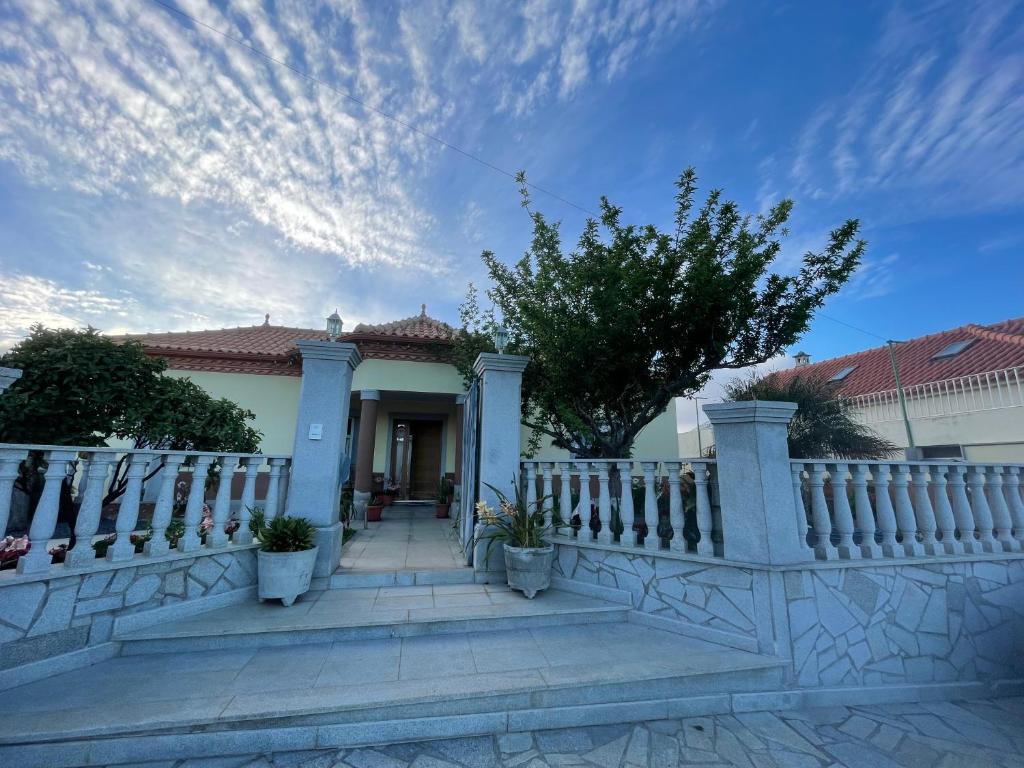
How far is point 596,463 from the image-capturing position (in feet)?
15.2

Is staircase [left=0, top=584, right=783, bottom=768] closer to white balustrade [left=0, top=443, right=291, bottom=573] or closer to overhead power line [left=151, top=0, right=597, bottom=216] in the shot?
white balustrade [left=0, top=443, right=291, bottom=573]

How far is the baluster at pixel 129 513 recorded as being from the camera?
3203 mm

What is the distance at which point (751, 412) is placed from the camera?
341 cm

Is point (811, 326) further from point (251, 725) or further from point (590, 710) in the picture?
point (251, 725)

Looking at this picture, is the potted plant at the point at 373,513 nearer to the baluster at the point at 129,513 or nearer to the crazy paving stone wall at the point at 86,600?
the crazy paving stone wall at the point at 86,600

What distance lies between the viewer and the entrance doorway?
456 inches

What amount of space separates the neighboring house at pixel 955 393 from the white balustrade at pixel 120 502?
1040 cm

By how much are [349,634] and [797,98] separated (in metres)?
8.58

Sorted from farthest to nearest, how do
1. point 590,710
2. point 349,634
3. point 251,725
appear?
1. point 349,634
2. point 590,710
3. point 251,725

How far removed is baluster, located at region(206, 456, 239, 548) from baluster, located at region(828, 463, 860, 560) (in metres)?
5.65

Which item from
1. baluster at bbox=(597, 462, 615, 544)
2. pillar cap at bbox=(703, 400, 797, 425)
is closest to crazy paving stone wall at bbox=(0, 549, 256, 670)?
baluster at bbox=(597, 462, 615, 544)

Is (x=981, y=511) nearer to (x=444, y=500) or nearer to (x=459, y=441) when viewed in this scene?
(x=459, y=441)

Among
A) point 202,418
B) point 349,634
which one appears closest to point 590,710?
point 349,634

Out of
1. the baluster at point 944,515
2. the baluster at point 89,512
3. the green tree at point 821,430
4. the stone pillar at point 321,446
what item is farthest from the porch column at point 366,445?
the baluster at point 944,515
